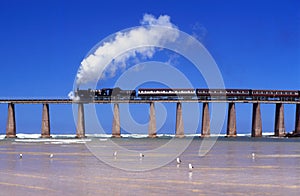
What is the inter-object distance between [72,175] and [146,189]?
677 cm

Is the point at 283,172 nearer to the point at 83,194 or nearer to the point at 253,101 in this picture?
the point at 83,194

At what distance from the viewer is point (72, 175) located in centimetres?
2672

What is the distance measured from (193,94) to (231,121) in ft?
35.3

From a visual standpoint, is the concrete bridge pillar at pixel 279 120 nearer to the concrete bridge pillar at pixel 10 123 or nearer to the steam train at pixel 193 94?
the steam train at pixel 193 94

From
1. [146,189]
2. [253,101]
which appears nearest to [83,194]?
[146,189]

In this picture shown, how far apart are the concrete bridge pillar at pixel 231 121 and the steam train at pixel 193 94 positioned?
2.35 m

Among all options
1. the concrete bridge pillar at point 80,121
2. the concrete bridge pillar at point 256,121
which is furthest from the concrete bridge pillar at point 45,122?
the concrete bridge pillar at point 256,121

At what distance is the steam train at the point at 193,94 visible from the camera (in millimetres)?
108812

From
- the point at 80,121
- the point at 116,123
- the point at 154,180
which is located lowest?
the point at 116,123

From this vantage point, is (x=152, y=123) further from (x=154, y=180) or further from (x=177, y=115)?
(x=154, y=180)

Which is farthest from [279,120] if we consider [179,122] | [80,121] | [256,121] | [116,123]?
A: [80,121]

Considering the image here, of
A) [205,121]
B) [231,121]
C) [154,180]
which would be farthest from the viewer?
[231,121]

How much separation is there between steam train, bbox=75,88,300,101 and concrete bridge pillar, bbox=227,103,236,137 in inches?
92.3

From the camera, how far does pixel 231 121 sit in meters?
111
